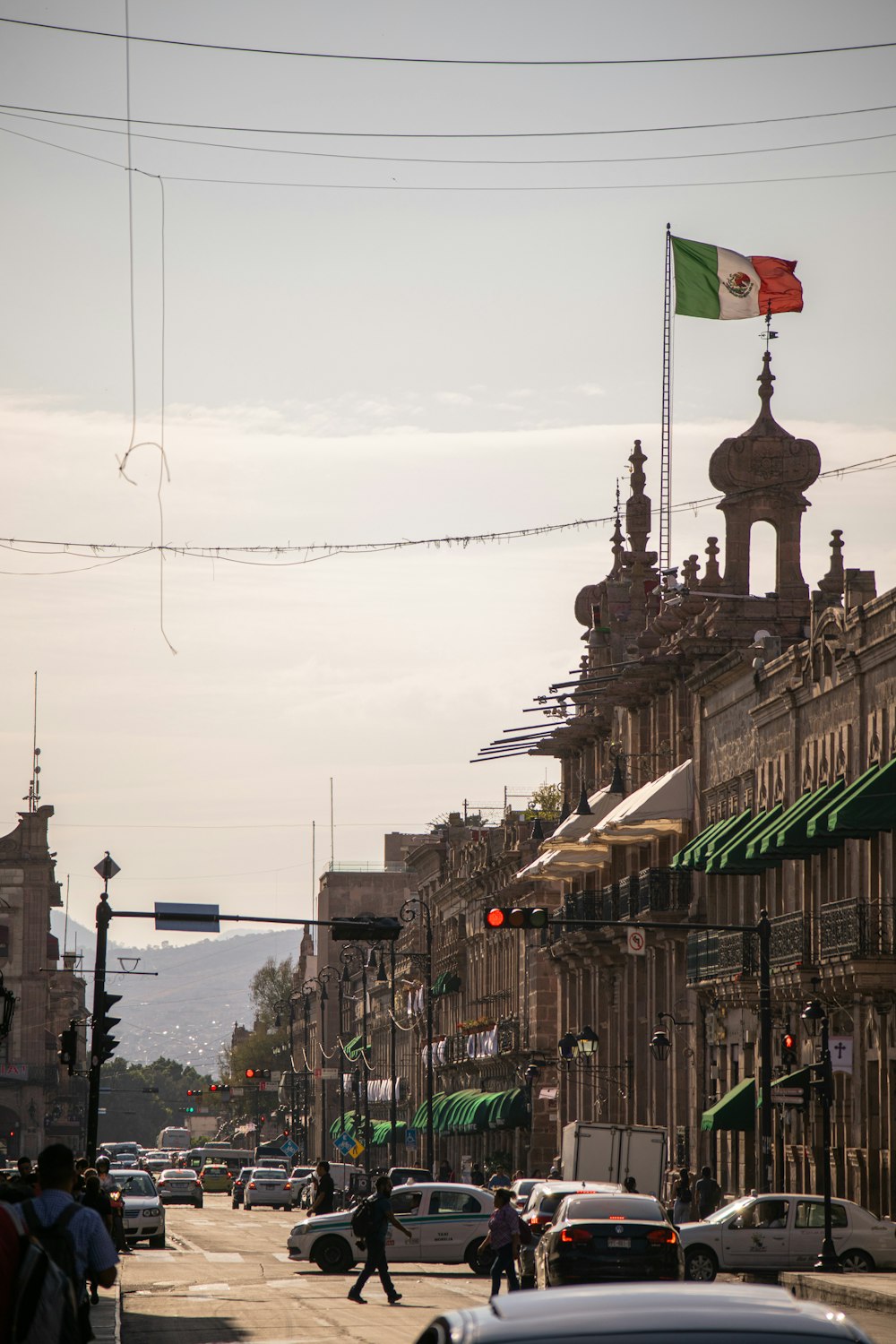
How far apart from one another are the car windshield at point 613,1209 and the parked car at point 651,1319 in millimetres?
18207

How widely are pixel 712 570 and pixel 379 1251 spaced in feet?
102

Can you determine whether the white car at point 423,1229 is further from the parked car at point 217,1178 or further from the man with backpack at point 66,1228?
the parked car at point 217,1178

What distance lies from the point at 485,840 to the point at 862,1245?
61.5 meters

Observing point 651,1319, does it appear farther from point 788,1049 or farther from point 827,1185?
point 788,1049

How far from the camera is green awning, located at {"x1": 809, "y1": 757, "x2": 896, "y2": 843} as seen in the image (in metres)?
36.6

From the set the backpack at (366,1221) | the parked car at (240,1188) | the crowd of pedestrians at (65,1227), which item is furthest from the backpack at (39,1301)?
the parked car at (240,1188)

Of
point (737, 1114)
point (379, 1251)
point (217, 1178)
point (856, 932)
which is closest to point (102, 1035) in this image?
point (379, 1251)

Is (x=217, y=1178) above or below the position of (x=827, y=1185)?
below

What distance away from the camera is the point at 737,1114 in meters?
45.5

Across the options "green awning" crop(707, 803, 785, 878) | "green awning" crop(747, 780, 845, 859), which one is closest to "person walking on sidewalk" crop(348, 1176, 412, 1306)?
"green awning" crop(747, 780, 845, 859)

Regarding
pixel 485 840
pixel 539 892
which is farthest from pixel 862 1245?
pixel 485 840

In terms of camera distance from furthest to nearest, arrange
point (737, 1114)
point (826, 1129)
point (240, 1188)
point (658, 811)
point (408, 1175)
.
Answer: point (240, 1188) < point (408, 1175) < point (658, 811) < point (737, 1114) < point (826, 1129)

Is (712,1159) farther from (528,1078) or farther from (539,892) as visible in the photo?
(539,892)

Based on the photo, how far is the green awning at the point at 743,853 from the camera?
149 ft
